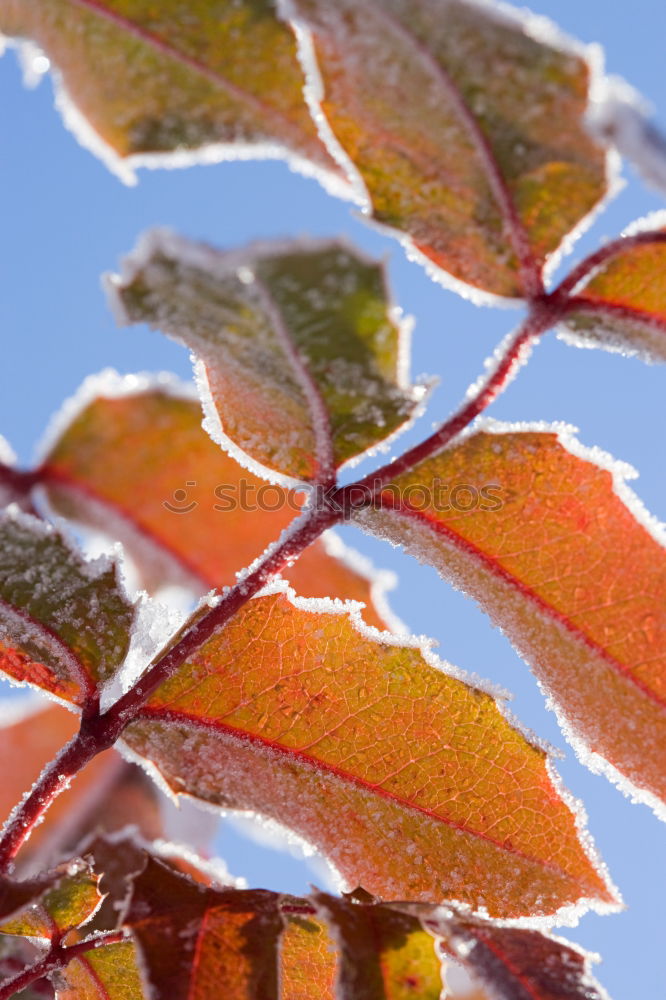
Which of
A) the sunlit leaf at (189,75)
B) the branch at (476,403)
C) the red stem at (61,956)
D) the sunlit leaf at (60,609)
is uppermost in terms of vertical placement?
the sunlit leaf at (189,75)

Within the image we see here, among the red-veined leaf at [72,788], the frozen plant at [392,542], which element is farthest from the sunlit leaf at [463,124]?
the red-veined leaf at [72,788]

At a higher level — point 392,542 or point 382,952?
point 392,542

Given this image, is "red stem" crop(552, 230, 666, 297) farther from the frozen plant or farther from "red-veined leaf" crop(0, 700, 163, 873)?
"red-veined leaf" crop(0, 700, 163, 873)

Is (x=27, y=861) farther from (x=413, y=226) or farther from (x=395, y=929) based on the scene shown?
(x=413, y=226)

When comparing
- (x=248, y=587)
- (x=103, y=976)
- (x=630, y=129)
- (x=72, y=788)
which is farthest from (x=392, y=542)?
(x=72, y=788)

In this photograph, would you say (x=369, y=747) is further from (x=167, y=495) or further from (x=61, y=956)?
(x=167, y=495)

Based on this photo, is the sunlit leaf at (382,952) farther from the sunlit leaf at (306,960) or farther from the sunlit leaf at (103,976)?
the sunlit leaf at (103,976)

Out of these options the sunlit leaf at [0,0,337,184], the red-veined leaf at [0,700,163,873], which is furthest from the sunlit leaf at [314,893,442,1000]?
the red-veined leaf at [0,700,163,873]
